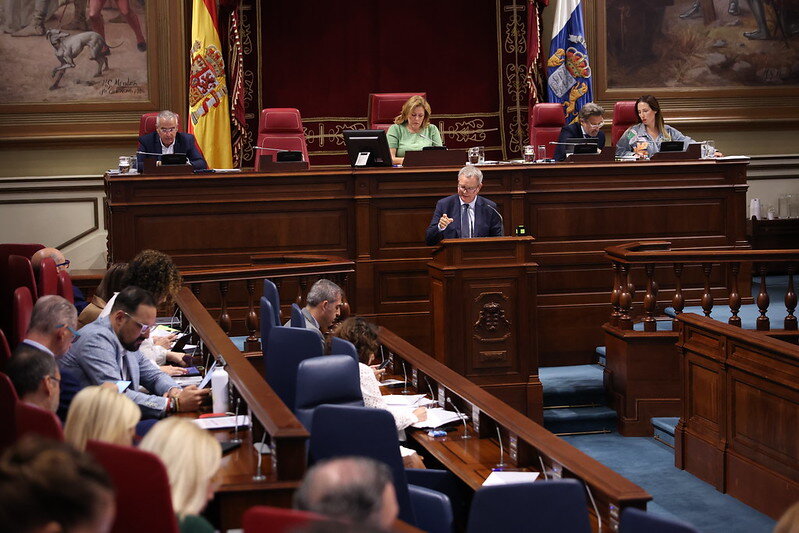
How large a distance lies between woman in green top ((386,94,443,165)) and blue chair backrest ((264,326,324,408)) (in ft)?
13.7

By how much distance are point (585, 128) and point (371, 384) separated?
4.80 m

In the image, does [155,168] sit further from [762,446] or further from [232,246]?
[762,446]

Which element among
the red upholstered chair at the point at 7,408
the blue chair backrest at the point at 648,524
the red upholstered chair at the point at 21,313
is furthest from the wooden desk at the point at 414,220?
the blue chair backrest at the point at 648,524

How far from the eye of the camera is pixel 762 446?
550cm

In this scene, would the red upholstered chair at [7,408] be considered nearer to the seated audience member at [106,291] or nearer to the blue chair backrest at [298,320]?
the seated audience member at [106,291]

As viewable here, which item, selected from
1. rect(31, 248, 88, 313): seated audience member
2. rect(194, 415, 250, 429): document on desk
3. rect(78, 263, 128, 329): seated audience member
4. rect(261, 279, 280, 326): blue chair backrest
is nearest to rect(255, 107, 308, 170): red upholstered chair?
rect(31, 248, 88, 313): seated audience member

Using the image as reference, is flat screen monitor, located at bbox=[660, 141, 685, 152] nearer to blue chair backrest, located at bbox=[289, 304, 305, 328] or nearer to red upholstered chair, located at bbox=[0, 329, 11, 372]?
blue chair backrest, located at bbox=[289, 304, 305, 328]

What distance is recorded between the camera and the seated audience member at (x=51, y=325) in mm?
3871

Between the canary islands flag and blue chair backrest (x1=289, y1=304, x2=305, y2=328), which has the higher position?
the canary islands flag

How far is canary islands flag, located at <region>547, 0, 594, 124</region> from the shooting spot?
10352 millimetres

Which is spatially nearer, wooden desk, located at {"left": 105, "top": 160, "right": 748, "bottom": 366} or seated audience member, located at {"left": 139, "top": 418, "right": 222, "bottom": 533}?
seated audience member, located at {"left": 139, "top": 418, "right": 222, "bottom": 533}

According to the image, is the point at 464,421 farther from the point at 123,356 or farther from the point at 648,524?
the point at 648,524

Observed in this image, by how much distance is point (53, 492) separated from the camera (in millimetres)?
1770

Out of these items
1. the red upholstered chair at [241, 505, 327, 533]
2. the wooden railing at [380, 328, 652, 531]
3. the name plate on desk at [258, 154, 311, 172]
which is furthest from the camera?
the name plate on desk at [258, 154, 311, 172]
